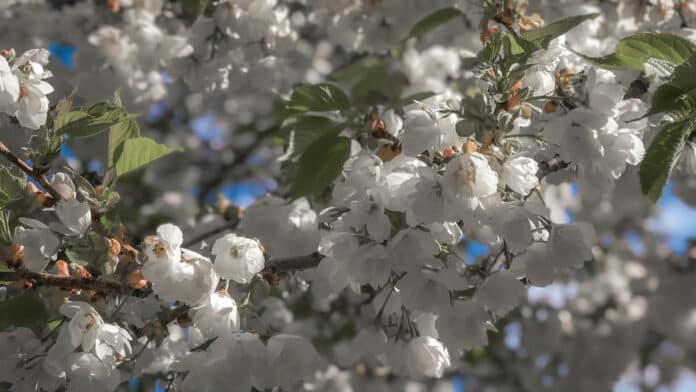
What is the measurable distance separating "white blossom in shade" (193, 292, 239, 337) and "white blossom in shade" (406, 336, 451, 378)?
16.5 inches

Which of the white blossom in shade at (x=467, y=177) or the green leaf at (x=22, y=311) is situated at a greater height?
the white blossom in shade at (x=467, y=177)

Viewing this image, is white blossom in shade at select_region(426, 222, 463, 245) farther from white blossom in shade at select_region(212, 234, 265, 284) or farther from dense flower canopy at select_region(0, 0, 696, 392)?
white blossom in shade at select_region(212, 234, 265, 284)

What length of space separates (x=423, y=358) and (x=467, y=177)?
1.75 feet

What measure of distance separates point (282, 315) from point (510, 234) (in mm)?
1590

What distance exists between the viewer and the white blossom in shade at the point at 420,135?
147cm

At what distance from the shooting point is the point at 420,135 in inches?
58.0

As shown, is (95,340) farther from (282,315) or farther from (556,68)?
(282,315)

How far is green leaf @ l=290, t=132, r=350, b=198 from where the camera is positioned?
70.2 inches

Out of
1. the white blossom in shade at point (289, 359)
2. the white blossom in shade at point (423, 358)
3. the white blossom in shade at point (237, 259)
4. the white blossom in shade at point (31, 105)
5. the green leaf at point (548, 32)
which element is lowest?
the white blossom in shade at point (423, 358)

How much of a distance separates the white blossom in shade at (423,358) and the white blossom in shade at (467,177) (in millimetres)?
459

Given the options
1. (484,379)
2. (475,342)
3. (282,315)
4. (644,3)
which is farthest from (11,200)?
(484,379)

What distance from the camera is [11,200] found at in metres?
1.59

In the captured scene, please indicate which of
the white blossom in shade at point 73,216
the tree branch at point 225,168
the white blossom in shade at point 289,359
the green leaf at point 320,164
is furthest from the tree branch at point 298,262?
the tree branch at point 225,168

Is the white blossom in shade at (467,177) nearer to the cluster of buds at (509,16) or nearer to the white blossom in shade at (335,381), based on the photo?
the cluster of buds at (509,16)
